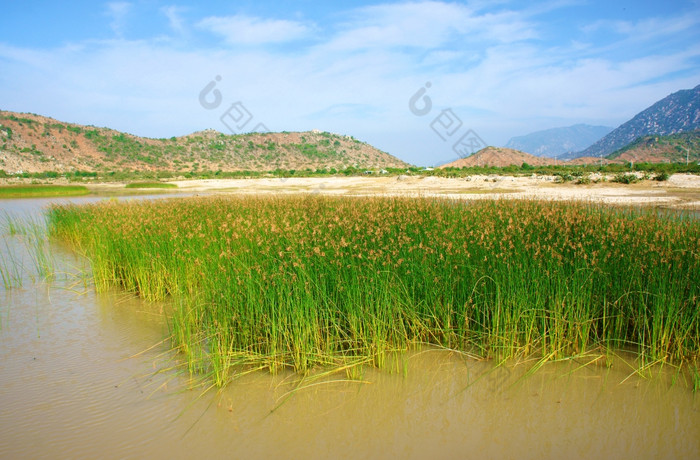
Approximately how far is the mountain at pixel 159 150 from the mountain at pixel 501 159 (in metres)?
20.5

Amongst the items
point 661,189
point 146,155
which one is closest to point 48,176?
point 146,155

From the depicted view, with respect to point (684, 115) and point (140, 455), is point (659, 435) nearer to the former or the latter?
point (140, 455)

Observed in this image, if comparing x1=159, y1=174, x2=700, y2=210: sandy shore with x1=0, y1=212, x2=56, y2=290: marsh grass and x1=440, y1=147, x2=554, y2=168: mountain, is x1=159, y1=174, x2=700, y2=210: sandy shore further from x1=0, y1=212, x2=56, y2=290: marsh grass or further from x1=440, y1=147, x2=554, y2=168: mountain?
x1=440, y1=147, x2=554, y2=168: mountain

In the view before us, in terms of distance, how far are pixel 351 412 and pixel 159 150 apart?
78.9 meters

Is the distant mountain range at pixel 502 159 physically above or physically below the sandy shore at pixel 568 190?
above

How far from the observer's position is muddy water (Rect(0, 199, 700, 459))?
302cm

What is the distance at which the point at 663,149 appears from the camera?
57844 millimetres

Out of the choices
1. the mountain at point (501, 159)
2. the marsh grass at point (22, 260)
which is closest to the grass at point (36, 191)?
the marsh grass at point (22, 260)

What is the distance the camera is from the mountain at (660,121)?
112375 mm

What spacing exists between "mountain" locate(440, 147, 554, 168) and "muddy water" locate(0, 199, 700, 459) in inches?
2112

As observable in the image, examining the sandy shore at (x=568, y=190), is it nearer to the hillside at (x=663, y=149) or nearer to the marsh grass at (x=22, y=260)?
the marsh grass at (x=22, y=260)

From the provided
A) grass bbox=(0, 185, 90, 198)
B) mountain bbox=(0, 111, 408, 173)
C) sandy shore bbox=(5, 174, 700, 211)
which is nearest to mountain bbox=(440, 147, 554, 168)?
mountain bbox=(0, 111, 408, 173)

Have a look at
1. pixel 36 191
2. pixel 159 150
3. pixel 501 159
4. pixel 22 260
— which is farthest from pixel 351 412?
pixel 159 150

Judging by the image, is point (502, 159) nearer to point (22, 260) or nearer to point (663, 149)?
point (663, 149)
